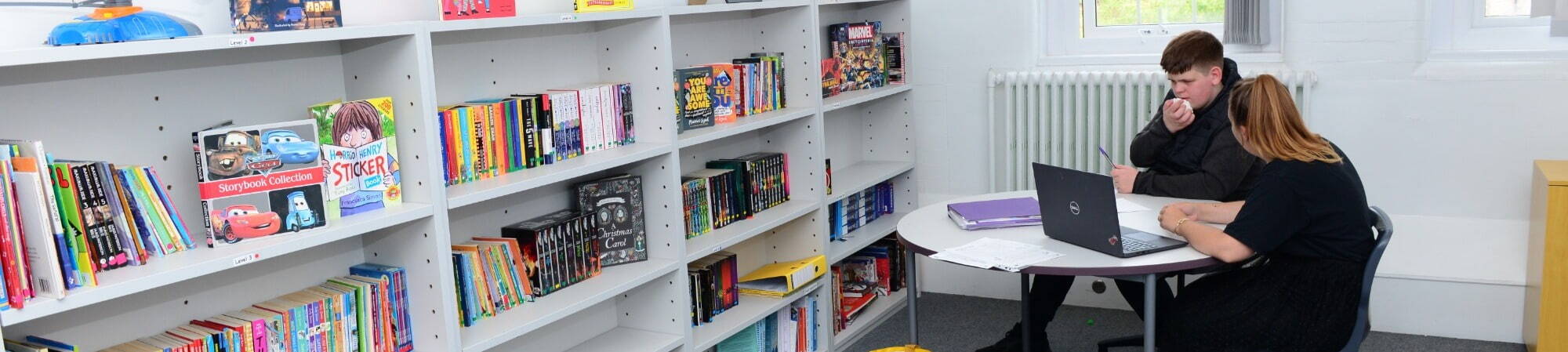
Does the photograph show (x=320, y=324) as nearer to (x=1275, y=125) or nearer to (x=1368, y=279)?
(x=1275, y=125)

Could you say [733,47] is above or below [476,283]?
above

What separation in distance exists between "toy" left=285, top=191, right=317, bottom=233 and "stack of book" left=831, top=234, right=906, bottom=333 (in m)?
2.17

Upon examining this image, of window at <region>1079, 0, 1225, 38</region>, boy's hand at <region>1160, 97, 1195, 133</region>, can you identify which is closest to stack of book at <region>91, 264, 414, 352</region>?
boy's hand at <region>1160, 97, 1195, 133</region>

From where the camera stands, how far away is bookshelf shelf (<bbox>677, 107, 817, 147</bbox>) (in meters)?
3.10

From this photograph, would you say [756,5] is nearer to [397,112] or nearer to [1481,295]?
[397,112]

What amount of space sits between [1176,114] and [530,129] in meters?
A: 1.76

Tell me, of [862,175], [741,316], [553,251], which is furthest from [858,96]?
[553,251]

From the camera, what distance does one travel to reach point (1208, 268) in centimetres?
272

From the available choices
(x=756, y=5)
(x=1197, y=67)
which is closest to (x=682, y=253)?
(x=756, y=5)

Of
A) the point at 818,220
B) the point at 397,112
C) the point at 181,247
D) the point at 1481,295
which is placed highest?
the point at 397,112

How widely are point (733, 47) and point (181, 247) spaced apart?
6.54 feet

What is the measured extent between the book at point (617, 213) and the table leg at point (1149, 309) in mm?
1258

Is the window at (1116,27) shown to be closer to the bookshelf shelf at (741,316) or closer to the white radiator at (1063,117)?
the white radiator at (1063,117)

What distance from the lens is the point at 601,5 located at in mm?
2795
